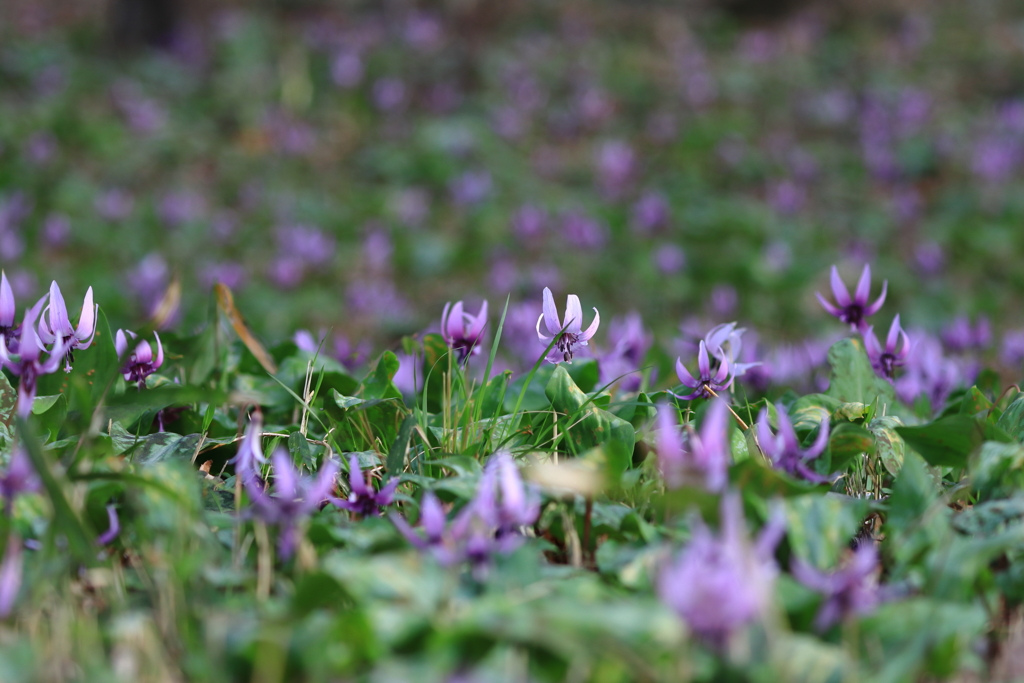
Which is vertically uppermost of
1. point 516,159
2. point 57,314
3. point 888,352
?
point 57,314

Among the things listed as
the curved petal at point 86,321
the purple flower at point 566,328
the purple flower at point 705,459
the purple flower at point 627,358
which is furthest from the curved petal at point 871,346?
the curved petal at point 86,321

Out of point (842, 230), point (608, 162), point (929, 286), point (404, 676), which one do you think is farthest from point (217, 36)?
point (404, 676)

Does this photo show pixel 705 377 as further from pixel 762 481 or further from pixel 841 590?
pixel 841 590

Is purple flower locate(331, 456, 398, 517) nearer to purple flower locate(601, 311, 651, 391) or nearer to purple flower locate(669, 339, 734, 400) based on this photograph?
purple flower locate(669, 339, 734, 400)

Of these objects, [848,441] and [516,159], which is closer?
[848,441]

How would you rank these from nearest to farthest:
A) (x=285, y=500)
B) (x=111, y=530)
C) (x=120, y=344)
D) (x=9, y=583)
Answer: (x=9, y=583), (x=285, y=500), (x=111, y=530), (x=120, y=344)

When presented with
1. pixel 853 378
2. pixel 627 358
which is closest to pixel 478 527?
pixel 853 378

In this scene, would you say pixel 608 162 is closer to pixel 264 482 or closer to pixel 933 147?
pixel 933 147
